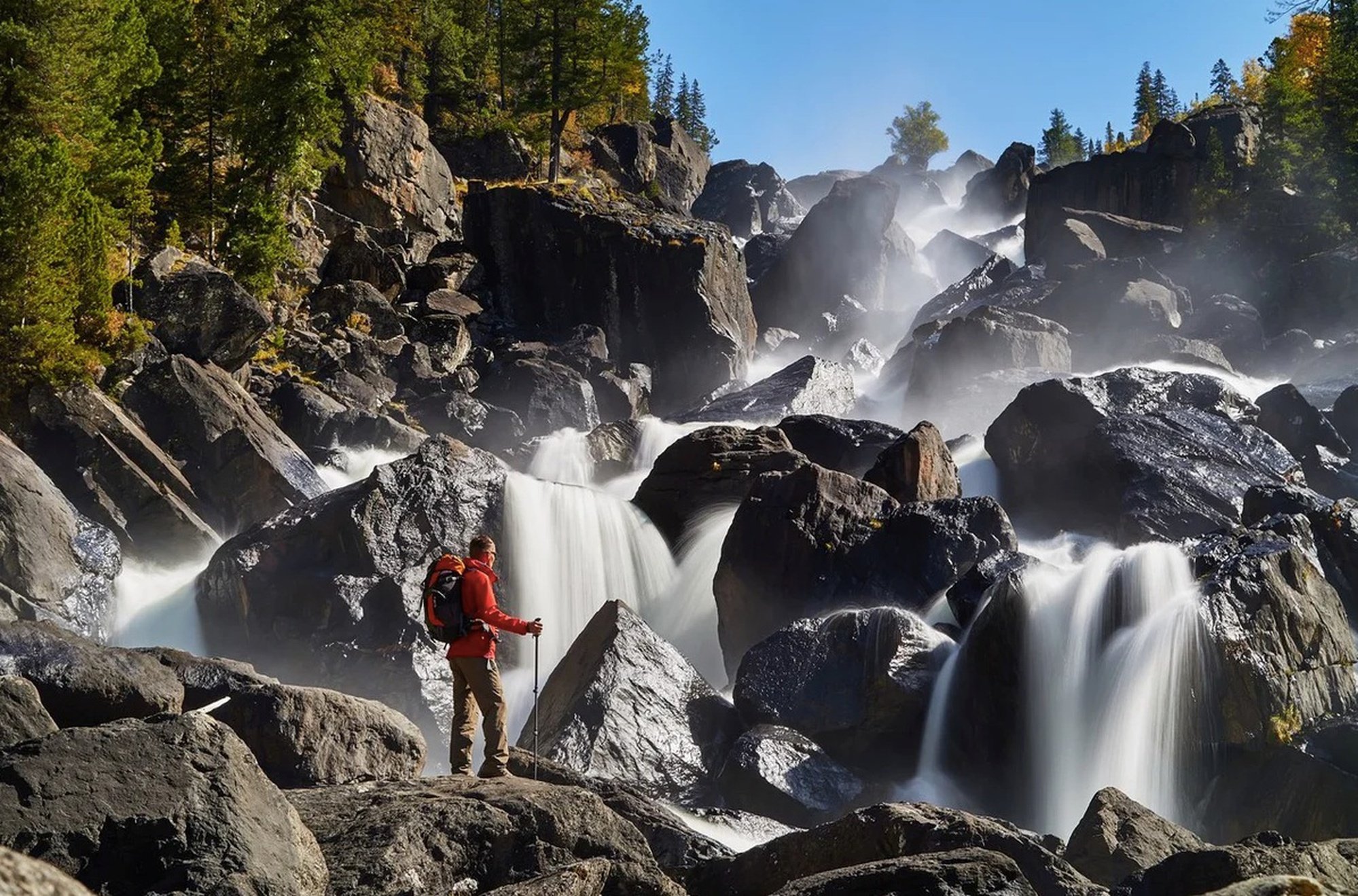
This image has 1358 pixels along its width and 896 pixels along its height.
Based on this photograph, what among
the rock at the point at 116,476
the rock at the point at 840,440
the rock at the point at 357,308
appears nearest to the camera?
the rock at the point at 116,476

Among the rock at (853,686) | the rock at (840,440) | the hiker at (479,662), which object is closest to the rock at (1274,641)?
the rock at (853,686)

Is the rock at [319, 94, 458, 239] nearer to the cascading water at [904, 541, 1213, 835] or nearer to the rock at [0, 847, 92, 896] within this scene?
the cascading water at [904, 541, 1213, 835]

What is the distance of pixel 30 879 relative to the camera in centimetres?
306

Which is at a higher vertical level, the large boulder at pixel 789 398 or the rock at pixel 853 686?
the large boulder at pixel 789 398

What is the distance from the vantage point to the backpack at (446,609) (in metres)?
10.4

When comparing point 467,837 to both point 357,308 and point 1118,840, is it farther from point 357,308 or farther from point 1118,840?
point 357,308

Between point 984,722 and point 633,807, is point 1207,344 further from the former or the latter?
point 633,807

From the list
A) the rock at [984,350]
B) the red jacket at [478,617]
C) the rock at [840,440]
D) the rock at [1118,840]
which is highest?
the rock at [984,350]

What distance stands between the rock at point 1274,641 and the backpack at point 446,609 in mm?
9510

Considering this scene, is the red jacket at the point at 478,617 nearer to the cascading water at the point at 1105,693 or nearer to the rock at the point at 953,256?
the cascading water at the point at 1105,693

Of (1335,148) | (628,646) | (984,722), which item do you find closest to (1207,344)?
(1335,148)

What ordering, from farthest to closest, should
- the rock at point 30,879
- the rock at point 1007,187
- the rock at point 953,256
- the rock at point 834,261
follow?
1. the rock at point 1007,187
2. the rock at point 953,256
3. the rock at point 834,261
4. the rock at point 30,879

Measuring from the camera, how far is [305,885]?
6355 millimetres

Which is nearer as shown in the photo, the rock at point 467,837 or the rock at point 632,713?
the rock at point 467,837
